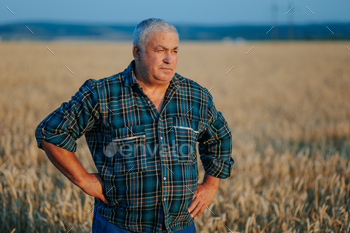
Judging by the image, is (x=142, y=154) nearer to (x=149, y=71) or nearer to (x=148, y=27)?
(x=149, y=71)

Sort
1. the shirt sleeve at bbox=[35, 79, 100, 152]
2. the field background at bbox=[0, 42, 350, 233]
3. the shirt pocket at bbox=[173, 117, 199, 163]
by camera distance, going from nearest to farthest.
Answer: the shirt sleeve at bbox=[35, 79, 100, 152] → the shirt pocket at bbox=[173, 117, 199, 163] → the field background at bbox=[0, 42, 350, 233]

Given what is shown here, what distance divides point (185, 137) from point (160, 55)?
47 centimetres

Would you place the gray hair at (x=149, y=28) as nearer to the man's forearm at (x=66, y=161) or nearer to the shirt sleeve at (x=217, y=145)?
the shirt sleeve at (x=217, y=145)

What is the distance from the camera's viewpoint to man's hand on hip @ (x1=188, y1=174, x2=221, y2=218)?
1900mm

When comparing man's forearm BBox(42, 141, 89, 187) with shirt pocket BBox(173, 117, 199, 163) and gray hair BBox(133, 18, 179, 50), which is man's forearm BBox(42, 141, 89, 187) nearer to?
shirt pocket BBox(173, 117, 199, 163)

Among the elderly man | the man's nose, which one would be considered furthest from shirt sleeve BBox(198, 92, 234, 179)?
the man's nose

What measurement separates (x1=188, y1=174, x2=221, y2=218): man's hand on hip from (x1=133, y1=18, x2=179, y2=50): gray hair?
916mm

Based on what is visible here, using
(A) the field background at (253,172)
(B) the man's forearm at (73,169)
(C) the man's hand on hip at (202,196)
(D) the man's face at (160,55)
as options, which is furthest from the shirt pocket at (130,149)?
(A) the field background at (253,172)

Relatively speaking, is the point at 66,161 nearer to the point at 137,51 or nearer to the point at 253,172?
the point at 137,51

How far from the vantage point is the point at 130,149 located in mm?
1695

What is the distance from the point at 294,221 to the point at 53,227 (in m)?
2.09

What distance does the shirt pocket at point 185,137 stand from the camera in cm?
175

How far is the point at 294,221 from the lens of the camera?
9.41 feet

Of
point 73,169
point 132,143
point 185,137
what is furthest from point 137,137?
point 73,169
